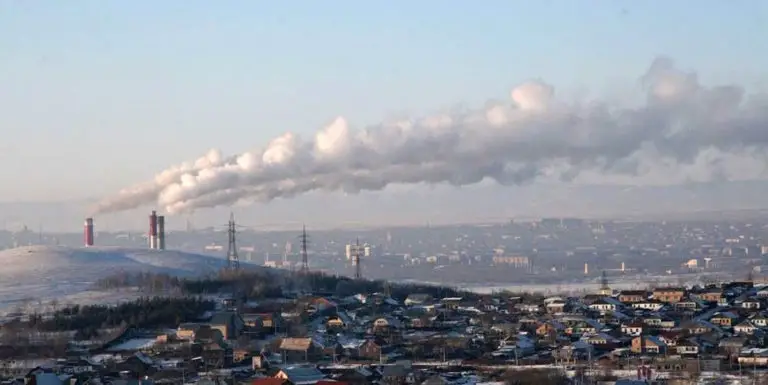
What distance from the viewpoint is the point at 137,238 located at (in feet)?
358

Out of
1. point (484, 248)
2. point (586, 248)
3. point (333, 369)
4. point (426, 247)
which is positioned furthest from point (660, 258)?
point (333, 369)

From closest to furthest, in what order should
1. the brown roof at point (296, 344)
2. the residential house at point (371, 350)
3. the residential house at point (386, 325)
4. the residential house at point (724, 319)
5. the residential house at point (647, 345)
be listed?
the residential house at point (647, 345) → the residential house at point (371, 350) → the brown roof at point (296, 344) → the residential house at point (724, 319) → the residential house at point (386, 325)

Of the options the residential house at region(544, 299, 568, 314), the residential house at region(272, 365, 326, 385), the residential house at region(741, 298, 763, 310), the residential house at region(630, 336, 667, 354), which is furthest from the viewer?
the residential house at region(544, 299, 568, 314)

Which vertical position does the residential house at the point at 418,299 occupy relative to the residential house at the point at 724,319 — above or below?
above

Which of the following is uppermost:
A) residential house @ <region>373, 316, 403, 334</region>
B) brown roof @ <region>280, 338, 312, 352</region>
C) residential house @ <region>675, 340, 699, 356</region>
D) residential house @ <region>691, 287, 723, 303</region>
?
residential house @ <region>691, 287, 723, 303</region>

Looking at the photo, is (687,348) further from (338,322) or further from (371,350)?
(338,322)

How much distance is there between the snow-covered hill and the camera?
141 feet

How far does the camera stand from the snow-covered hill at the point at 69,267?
141 feet

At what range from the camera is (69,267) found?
4925cm

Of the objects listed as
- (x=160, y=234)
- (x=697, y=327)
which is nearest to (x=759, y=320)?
(x=697, y=327)

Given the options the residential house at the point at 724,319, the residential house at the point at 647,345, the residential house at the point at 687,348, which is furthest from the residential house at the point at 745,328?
the residential house at the point at 647,345

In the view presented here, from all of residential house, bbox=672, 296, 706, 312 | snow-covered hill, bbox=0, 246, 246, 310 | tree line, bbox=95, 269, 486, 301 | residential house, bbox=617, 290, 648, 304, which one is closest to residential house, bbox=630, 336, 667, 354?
residential house, bbox=672, 296, 706, 312

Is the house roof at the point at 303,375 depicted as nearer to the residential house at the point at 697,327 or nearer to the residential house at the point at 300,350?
the residential house at the point at 300,350

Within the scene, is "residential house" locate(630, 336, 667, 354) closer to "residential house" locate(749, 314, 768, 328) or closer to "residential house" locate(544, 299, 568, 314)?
"residential house" locate(749, 314, 768, 328)
